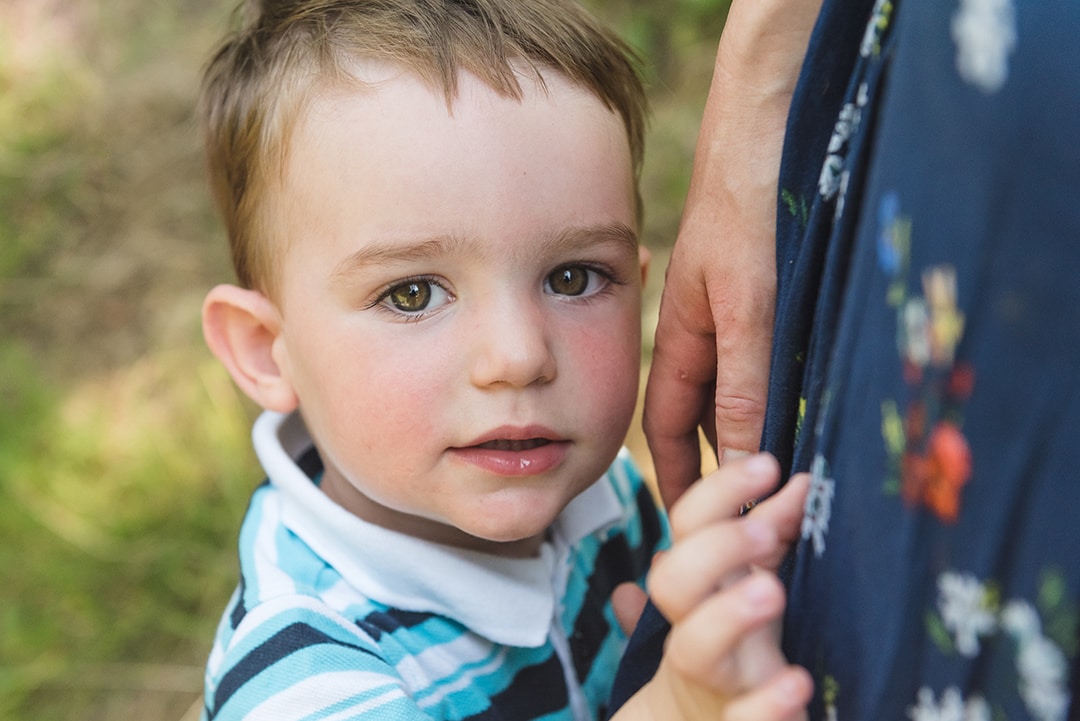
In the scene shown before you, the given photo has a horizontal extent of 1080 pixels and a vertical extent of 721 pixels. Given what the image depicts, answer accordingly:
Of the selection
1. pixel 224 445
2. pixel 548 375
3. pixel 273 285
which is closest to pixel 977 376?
pixel 548 375

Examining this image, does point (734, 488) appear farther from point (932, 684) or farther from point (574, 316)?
point (574, 316)

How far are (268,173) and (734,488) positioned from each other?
0.64m

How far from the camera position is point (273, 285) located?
1.12 meters

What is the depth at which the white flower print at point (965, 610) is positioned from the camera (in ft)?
1.75

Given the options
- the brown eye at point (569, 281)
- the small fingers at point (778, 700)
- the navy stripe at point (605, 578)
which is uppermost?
the brown eye at point (569, 281)

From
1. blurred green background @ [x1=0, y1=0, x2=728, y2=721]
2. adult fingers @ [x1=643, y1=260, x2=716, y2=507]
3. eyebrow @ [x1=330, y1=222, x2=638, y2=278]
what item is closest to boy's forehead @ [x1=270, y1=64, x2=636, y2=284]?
eyebrow @ [x1=330, y1=222, x2=638, y2=278]

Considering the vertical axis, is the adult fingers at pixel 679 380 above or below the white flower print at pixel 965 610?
below

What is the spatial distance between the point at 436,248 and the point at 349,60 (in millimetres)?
225

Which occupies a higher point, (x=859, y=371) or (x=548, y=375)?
(x=859, y=371)

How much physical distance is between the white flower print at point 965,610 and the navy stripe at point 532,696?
1.97 feet

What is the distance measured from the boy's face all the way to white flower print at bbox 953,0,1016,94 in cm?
50

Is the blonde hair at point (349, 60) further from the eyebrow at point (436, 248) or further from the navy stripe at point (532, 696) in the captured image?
the navy stripe at point (532, 696)

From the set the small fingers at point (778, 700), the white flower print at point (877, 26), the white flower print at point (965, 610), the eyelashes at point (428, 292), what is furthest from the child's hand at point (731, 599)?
the eyelashes at point (428, 292)

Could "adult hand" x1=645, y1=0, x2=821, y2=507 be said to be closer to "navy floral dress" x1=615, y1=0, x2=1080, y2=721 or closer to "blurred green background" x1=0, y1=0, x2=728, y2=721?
"navy floral dress" x1=615, y1=0, x2=1080, y2=721
